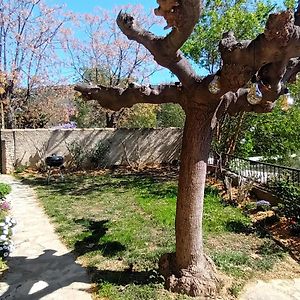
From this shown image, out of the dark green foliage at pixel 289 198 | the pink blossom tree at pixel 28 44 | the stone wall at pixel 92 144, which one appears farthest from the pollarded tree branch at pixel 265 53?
the pink blossom tree at pixel 28 44

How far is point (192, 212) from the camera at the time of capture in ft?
13.0

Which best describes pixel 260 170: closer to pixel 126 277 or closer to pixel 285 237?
pixel 285 237

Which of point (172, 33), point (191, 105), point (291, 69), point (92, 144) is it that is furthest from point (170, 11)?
point (92, 144)

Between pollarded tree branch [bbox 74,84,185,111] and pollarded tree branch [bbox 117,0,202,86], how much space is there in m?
0.27

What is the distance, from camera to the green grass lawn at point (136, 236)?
14.4ft

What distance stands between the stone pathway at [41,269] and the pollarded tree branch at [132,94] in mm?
2327

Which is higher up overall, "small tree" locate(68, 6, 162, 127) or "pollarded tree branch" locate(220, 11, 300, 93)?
"small tree" locate(68, 6, 162, 127)

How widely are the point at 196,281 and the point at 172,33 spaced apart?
9.04 feet

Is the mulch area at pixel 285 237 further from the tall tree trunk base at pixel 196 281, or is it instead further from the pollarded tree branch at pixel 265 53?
the pollarded tree branch at pixel 265 53

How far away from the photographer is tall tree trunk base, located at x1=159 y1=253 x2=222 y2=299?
393cm

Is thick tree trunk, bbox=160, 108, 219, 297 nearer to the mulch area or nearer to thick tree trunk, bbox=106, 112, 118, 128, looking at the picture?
the mulch area

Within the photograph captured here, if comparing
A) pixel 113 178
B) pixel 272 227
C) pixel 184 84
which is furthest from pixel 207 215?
pixel 113 178

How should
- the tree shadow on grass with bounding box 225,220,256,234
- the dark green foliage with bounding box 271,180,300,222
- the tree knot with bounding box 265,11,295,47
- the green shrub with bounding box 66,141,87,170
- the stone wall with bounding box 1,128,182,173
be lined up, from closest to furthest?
the tree knot with bounding box 265,11,295,47 < the tree shadow on grass with bounding box 225,220,256,234 < the dark green foliage with bounding box 271,180,300,222 < the stone wall with bounding box 1,128,182,173 < the green shrub with bounding box 66,141,87,170

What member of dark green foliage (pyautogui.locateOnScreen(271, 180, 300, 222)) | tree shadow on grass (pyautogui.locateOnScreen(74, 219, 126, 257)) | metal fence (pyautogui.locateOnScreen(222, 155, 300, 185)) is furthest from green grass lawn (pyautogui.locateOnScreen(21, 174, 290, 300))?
metal fence (pyautogui.locateOnScreen(222, 155, 300, 185))
